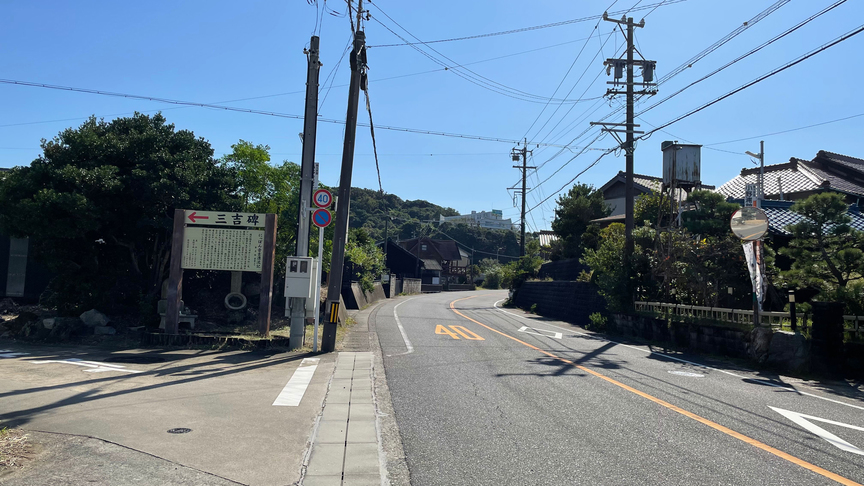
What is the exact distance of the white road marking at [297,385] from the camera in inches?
279

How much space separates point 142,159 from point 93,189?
1396 mm

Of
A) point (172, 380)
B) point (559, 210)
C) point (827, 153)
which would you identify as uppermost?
point (827, 153)

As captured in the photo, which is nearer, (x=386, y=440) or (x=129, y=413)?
(x=386, y=440)

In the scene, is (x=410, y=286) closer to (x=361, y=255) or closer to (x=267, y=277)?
(x=361, y=255)

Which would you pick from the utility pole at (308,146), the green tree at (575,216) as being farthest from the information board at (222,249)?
the green tree at (575,216)

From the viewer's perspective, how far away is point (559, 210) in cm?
3572

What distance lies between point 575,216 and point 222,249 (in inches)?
1034

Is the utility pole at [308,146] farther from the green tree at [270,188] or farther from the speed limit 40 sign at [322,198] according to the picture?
the green tree at [270,188]

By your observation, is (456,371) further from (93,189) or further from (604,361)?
(93,189)

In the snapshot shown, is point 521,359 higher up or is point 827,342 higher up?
point 827,342

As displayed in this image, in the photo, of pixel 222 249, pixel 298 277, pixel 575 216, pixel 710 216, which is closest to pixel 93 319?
pixel 222 249

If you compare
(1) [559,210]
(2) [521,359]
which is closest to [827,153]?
(1) [559,210]

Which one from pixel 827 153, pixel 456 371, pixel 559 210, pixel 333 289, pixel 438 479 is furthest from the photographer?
pixel 559 210

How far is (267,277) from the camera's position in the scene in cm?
1215
